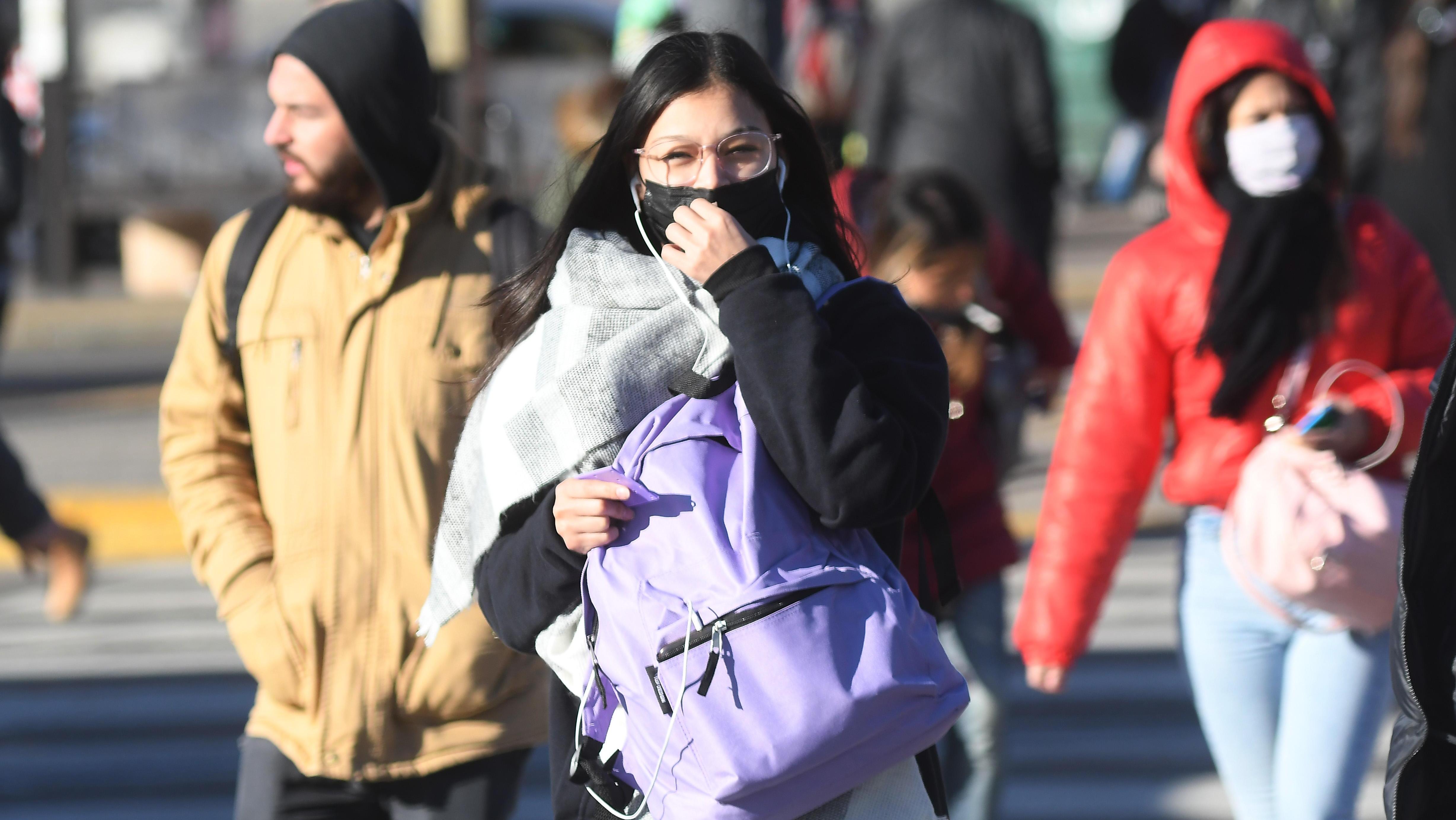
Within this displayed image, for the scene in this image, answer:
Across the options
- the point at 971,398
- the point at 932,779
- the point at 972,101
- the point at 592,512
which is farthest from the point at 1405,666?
the point at 972,101

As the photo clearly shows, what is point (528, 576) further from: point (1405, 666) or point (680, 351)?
point (1405, 666)

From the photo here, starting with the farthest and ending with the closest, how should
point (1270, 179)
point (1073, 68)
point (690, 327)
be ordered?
1. point (1073, 68)
2. point (1270, 179)
3. point (690, 327)

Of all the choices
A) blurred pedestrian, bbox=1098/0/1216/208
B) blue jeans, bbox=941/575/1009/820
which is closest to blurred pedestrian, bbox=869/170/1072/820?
blue jeans, bbox=941/575/1009/820

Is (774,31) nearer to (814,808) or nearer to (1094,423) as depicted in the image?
(1094,423)

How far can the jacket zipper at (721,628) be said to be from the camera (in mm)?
2418

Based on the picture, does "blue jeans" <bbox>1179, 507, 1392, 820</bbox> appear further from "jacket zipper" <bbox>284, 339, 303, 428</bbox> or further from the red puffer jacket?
"jacket zipper" <bbox>284, 339, 303, 428</bbox>

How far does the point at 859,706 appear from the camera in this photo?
241cm

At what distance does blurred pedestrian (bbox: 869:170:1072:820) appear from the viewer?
14.9 ft

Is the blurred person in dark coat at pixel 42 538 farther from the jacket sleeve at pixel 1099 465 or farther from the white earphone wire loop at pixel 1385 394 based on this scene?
the white earphone wire loop at pixel 1385 394

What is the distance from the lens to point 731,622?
2428mm

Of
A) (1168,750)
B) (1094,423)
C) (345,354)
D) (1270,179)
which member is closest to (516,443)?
(345,354)

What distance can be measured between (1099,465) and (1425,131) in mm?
3916

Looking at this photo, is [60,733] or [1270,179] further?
[60,733]

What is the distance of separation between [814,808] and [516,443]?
64 cm
